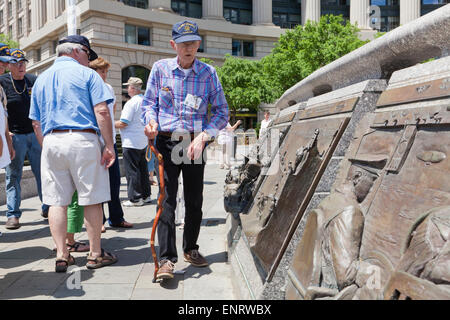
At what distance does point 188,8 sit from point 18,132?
38.2 m

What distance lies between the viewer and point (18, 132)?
5461 millimetres

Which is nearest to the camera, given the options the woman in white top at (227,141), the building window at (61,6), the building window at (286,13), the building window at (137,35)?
the woman in white top at (227,141)

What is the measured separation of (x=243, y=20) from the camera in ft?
142

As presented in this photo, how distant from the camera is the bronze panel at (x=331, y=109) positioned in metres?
2.41

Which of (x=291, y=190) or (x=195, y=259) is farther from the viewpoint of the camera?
(x=195, y=259)

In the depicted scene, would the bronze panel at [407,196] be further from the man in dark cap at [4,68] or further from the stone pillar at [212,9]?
the stone pillar at [212,9]

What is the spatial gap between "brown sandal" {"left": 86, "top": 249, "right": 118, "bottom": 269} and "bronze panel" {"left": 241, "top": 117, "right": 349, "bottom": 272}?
144cm

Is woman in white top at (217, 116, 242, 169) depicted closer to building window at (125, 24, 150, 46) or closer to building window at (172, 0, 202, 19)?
building window at (125, 24, 150, 46)

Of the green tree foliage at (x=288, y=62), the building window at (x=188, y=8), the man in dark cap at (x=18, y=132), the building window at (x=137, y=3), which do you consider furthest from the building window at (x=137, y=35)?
the man in dark cap at (x=18, y=132)

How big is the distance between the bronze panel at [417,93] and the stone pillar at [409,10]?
4024 cm

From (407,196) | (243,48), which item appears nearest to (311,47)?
(243,48)

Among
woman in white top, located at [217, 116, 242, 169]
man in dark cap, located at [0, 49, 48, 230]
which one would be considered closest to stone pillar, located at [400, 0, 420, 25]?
woman in white top, located at [217, 116, 242, 169]

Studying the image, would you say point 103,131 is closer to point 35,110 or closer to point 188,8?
point 35,110

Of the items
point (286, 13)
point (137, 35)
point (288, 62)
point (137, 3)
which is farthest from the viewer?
point (286, 13)
